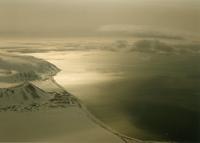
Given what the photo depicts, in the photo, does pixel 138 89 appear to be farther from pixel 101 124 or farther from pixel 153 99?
pixel 101 124

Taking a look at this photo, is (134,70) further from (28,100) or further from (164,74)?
(28,100)

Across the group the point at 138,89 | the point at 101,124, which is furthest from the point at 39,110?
the point at 138,89

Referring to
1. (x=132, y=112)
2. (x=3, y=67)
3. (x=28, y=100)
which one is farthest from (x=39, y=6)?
(x=132, y=112)

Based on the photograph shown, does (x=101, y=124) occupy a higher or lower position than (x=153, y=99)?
lower

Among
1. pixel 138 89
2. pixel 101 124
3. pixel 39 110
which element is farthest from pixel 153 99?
pixel 39 110

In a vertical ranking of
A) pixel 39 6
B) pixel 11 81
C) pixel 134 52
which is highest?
pixel 39 6

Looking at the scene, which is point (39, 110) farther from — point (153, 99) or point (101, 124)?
point (153, 99)

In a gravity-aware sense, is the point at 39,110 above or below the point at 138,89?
below

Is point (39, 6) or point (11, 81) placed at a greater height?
point (39, 6)
